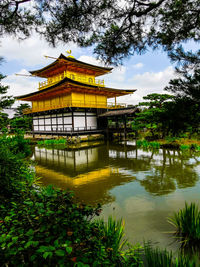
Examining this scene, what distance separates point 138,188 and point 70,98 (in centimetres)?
1763

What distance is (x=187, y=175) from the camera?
7199 mm

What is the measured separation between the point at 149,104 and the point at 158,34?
48.4ft

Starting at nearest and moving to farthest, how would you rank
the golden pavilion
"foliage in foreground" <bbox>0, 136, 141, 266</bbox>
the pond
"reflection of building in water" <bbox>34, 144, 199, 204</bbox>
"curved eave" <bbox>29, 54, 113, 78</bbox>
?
1. "foliage in foreground" <bbox>0, 136, 141, 266</bbox>
2. the pond
3. "reflection of building in water" <bbox>34, 144, 199, 204</bbox>
4. the golden pavilion
5. "curved eave" <bbox>29, 54, 113, 78</bbox>

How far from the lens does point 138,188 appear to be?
19.5 feet

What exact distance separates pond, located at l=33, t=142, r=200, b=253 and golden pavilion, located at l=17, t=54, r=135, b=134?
1289cm

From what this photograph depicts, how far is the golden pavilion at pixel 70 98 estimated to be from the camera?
21.6m

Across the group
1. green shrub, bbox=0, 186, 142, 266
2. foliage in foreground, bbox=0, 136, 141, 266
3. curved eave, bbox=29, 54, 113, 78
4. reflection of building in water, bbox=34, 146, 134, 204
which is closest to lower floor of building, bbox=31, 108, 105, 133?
curved eave, bbox=29, 54, 113, 78

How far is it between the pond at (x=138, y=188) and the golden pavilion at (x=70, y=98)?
12.9 meters

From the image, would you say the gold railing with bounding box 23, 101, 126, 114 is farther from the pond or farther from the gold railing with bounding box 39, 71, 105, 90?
the pond

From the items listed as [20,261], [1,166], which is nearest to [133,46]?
[1,166]

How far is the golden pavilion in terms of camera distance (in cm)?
2158

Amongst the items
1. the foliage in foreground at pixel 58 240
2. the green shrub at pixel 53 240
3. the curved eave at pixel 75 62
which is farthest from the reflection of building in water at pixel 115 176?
the curved eave at pixel 75 62

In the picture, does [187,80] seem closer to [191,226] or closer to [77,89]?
[191,226]

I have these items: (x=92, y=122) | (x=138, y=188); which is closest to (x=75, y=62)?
(x=92, y=122)
